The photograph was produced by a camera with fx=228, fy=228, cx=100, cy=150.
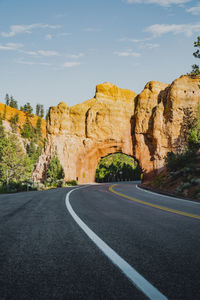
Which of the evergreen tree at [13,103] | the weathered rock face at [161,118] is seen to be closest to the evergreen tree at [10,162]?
the weathered rock face at [161,118]

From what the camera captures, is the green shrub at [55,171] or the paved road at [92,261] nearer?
the paved road at [92,261]

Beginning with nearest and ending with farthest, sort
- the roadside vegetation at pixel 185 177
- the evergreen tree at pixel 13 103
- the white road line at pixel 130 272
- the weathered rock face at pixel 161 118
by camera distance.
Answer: the white road line at pixel 130 272
the roadside vegetation at pixel 185 177
the weathered rock face at pixel 161 118
the evergreen tree at pixel 13 103

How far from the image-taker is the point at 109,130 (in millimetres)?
47000

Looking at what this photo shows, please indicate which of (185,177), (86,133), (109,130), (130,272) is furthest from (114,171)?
(130,272)

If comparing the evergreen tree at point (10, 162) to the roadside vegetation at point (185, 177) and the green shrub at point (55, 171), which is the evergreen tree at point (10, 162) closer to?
Answer: the green shrub at point (55, 171)

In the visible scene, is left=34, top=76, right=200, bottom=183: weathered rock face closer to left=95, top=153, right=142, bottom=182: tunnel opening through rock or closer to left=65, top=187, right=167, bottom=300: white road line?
left=95, top=153, right=142, bottom=182: tunnel opening through rock

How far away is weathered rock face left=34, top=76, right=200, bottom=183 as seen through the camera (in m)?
42.9

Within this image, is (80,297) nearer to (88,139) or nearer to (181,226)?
(181,226)

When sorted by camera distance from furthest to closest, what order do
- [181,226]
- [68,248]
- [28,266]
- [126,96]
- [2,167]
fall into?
[126,96], [2,167], [181,226], [68,248], [28,266]

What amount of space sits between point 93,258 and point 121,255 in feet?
1.25

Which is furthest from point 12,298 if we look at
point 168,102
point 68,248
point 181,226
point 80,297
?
point 168,102

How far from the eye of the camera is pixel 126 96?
50250 millimetres

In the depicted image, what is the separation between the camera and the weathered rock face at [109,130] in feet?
141

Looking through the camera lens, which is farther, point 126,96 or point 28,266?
point 126,96
